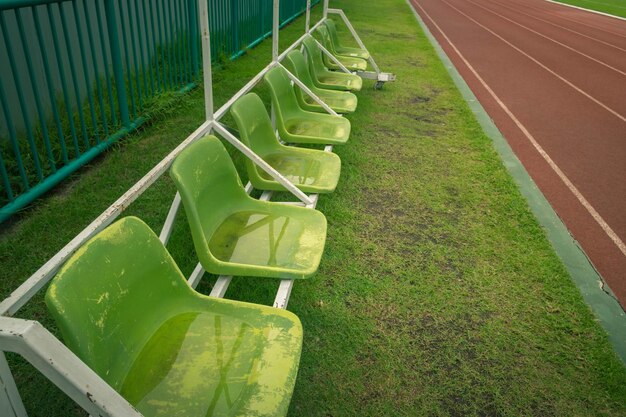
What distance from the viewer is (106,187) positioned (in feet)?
12.2

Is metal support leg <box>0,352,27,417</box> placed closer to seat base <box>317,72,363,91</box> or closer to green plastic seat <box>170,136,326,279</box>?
green plastic seat <box>170,136,326,279</box>

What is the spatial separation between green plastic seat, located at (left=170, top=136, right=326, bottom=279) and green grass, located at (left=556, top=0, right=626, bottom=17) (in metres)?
26.5

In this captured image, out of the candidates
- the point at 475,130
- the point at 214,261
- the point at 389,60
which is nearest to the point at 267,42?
the point at 389,60

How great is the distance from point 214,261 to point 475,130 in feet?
14.8

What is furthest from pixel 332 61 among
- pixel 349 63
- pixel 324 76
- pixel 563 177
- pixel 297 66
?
pixel 563 177

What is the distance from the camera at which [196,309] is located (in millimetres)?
1935

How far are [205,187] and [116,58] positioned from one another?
265cm

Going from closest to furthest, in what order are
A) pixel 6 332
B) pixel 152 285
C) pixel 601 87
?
pixel 6 332 → pixel 152 285 → pixel 601 87

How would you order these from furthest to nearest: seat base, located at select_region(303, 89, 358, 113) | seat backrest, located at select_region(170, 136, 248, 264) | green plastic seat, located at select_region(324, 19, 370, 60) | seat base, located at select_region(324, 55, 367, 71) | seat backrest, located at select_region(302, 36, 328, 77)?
1. green plastic seat, located at select_region(324, 19, 370, 60)
2. seat base, located at select_region(324, 55, 367, 71)
3. seat backrest, located at select_region(302, 36, 328, 77)
4. seat base, located at select_region(303, 89, 358, 113)
5. seat backrest, located at select_region(170, 136, 248, 264)

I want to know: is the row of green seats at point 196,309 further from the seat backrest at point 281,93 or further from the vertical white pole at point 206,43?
the seat backrest at point 281,93

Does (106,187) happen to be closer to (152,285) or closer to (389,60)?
(152,285)

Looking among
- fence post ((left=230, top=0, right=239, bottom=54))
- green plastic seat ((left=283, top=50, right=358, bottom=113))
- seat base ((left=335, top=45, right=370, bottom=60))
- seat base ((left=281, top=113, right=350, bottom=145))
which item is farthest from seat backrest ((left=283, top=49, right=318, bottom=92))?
fence post ((left=230, top=0, right=239, bottom=54))

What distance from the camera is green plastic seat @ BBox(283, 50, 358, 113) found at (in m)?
4.54

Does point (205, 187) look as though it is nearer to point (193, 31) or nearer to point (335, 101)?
point (335, 101)
